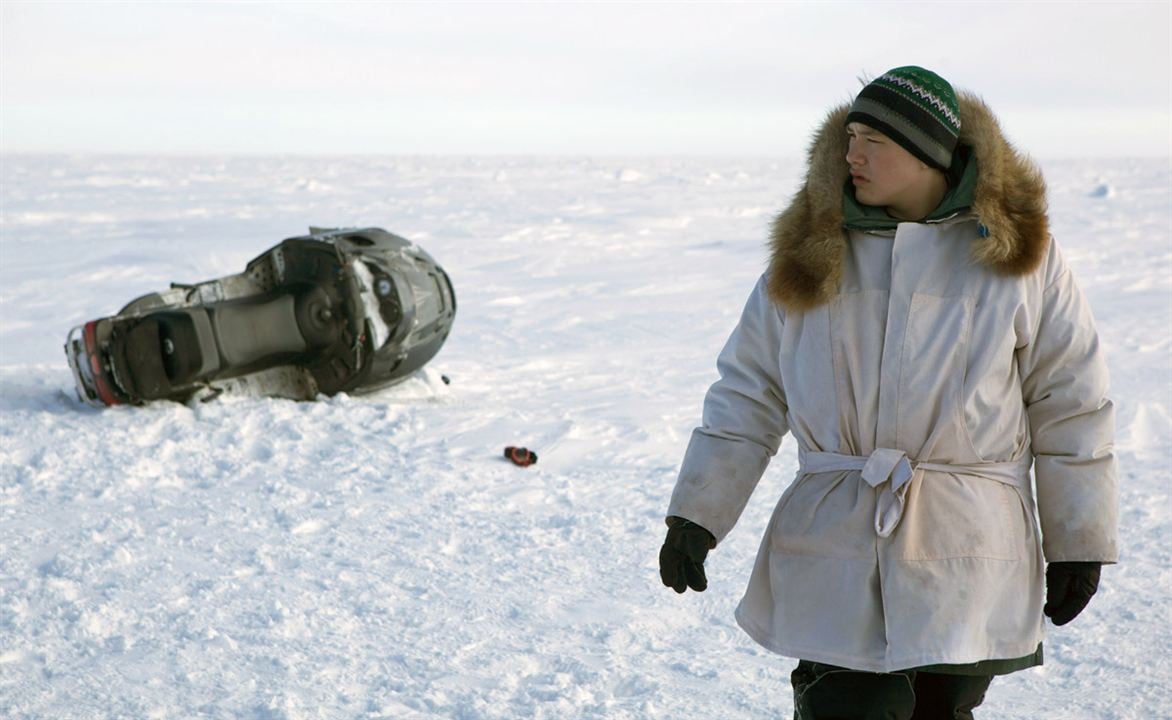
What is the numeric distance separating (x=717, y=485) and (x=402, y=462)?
352 centimetres

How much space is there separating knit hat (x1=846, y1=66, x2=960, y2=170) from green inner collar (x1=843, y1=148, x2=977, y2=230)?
40mm

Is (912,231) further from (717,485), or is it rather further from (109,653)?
(109,653)

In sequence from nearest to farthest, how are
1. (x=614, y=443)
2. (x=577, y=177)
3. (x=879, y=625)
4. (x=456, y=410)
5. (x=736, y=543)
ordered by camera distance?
(x=879, y=625) < (x=736, y=543) < (x=614, y=443) < (x=456, y=410) < (x=577, y=177)

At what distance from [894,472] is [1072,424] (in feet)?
1.08

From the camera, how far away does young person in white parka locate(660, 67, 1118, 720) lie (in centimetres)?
204

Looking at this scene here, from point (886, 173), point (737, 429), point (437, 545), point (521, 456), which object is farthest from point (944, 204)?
point (521, 456)

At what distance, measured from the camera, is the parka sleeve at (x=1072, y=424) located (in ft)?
6.75

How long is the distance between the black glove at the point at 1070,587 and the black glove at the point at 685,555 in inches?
23.9

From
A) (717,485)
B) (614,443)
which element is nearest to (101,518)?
(614,443)

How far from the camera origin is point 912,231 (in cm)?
210

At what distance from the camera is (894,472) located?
2.04 meters

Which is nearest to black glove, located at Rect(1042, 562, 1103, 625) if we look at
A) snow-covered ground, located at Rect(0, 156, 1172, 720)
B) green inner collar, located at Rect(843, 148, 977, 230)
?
green inner collar, located at Rect(843, 148, 977, 230)

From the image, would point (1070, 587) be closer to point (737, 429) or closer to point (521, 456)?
point (737, 429)

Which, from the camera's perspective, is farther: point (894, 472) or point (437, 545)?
point (437, 545)
